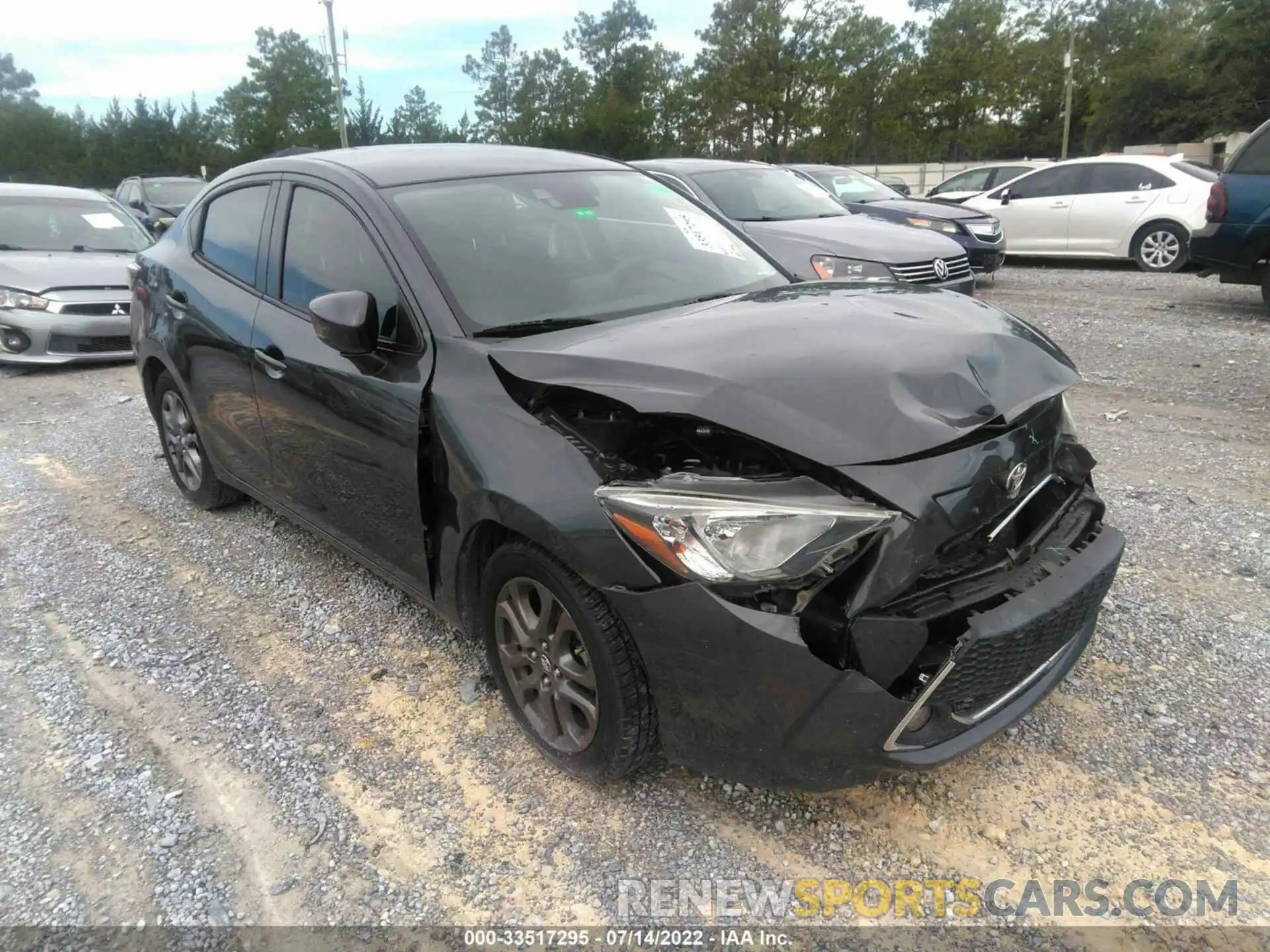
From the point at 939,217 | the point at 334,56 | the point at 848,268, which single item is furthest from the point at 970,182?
the point at 334,56

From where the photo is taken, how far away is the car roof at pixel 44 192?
9102mm

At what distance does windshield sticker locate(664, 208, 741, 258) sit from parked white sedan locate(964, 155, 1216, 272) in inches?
387

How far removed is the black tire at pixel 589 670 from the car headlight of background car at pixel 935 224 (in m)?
8.88

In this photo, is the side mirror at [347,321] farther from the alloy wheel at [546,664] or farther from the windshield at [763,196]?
the windshield at [763,196]

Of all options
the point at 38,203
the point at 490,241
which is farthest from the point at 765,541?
the point at 38,203

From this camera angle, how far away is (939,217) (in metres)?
10.2

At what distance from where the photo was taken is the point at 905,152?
50.9 meters

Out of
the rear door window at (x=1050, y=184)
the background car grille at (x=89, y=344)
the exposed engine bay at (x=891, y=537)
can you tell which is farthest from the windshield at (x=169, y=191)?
the exposed engine bay at (x=891, y=537)

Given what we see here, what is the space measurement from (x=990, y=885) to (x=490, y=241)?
2401 millimetres

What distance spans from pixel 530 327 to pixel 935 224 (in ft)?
28.4

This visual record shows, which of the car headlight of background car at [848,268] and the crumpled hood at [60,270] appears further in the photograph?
the crumpled hood at [60,270]

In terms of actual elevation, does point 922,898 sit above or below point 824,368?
below

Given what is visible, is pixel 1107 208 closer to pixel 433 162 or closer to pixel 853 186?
pixel 853 186

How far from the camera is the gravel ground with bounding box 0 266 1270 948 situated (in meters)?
2.20
